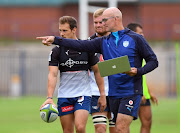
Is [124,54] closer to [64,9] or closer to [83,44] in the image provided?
[83,44]

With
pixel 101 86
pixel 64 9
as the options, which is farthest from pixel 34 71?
pixel 101 86

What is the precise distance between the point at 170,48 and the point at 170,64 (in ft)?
4.04

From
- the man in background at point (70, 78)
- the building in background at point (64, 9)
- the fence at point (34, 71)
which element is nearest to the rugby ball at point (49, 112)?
the man in background at point (70, 78)

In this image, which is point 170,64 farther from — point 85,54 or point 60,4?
point 85,54

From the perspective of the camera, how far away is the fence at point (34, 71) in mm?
31969

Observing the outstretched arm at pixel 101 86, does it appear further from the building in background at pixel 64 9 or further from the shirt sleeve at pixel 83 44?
the building in background at pixel 64 9

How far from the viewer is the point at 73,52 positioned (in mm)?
8984

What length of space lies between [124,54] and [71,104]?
4.53 ft

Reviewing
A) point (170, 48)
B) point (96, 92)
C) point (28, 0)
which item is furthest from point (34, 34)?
point (96, 92)

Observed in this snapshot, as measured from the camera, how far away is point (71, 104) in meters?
9.00

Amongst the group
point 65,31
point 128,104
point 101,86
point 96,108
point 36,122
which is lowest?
point 36,122

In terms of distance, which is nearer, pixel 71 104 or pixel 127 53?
pixel 127 53

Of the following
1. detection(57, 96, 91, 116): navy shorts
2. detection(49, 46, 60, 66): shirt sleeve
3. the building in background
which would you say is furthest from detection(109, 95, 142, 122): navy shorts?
the building in background

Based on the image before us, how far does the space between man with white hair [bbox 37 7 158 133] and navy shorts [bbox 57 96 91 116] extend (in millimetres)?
671
